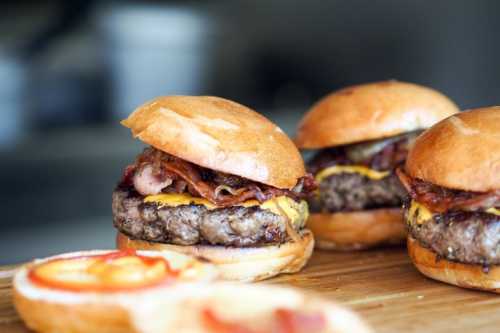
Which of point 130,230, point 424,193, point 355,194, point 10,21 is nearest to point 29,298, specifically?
point 130,230

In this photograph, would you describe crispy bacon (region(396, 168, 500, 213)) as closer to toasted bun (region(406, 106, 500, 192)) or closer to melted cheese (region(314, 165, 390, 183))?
toasted bun (region(406, 106, 500, 192))

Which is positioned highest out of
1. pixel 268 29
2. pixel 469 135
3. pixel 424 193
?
pixel 268 29

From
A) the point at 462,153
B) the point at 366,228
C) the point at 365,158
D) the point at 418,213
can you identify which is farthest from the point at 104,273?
the point at 365,158

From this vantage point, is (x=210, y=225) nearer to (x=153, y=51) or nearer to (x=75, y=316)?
(x=75, y=316)

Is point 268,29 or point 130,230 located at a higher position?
point 268,29

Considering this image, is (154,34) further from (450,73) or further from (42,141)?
(450,73)

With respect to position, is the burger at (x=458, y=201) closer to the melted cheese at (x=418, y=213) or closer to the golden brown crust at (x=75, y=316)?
the melted cheese at (x=418, y=213)

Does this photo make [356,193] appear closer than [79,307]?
No
